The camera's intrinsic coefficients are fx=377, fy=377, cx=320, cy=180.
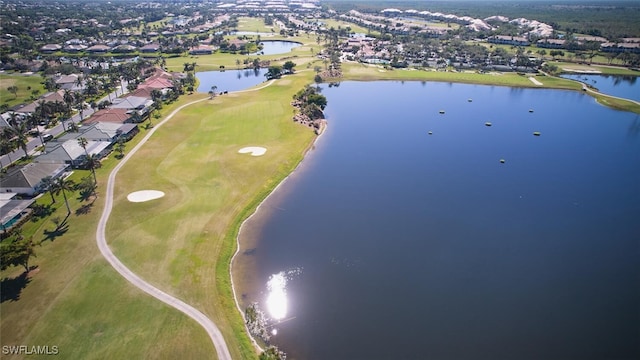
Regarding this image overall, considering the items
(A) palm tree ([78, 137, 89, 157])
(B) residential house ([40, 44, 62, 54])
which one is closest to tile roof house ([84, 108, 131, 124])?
(A) palm tree ([78, 137, 89, 157])

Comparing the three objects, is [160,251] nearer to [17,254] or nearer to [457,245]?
[17,254]

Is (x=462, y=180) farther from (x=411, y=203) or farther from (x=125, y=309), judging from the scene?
(x=125, y=309)

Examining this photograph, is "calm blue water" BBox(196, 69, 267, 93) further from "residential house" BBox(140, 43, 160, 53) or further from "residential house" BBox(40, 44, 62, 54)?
"residential house" BBox(40, 44, 62, 54)

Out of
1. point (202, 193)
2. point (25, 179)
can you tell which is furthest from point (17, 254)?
point (202, 193)

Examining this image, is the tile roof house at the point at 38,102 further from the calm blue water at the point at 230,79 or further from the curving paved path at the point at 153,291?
the curving paved path at the point at 153,291

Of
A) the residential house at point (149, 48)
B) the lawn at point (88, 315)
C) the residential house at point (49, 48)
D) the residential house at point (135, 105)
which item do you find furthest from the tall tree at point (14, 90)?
the lawn at point (88, 315)

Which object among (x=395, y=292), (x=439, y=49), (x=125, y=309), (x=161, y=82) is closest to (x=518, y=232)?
(x=395, y=292)
